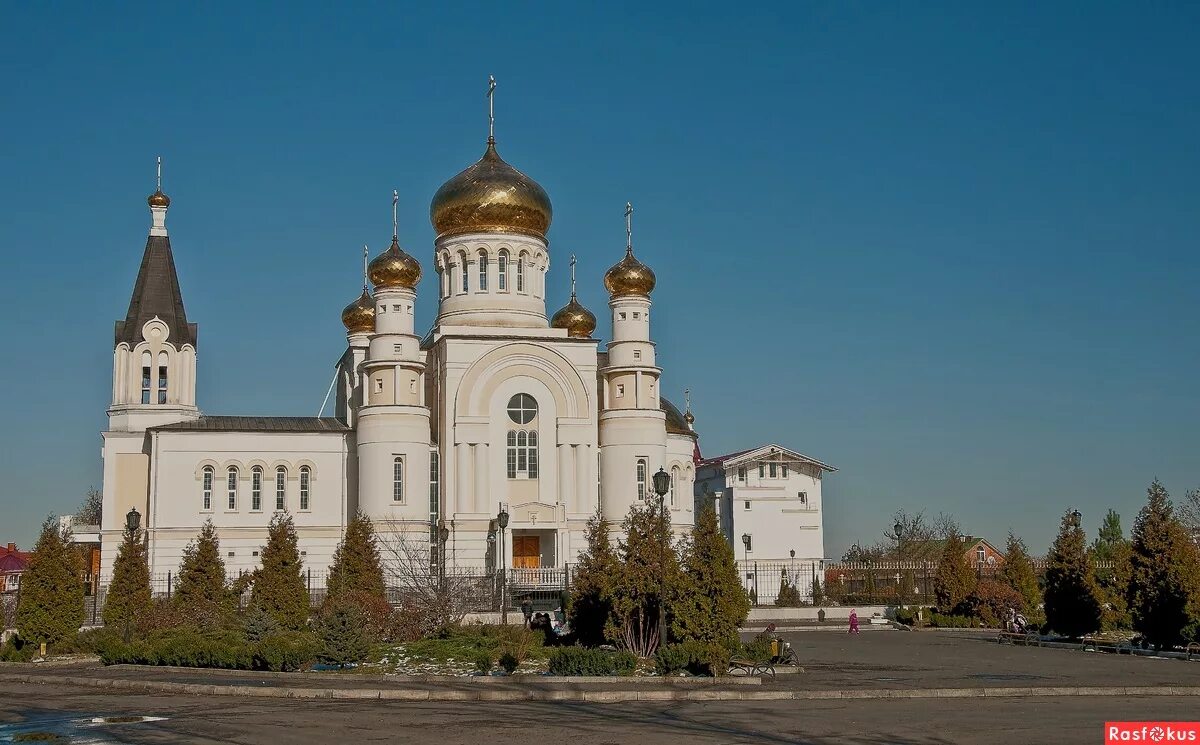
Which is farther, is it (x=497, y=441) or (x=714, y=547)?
(x=497, y=441)

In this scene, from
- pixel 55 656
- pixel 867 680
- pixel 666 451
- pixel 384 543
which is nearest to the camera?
pixel 867 680

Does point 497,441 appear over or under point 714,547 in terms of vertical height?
over

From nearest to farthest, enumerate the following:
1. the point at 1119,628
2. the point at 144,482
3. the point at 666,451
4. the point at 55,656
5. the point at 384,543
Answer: the point at 55,656 < the point at 1119,628 < the point at 384,543 < the point at 144,482 < the point at 666,451

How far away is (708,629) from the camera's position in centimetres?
2216

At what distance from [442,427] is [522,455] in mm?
2761

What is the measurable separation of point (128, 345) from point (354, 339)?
8274 mm

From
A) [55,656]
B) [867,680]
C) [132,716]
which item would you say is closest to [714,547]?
[867,680]

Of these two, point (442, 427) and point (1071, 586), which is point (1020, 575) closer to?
point (1071, 586)

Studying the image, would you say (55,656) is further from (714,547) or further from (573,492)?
(573,492)

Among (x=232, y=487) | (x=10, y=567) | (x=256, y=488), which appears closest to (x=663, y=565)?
(x=256, y=488)

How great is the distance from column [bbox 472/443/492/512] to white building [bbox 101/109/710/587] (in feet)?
0.17

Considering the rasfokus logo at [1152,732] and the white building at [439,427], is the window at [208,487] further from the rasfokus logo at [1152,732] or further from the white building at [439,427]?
the rasfokus logo at [1152,732]

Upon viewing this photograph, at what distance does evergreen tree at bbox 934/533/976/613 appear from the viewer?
3800 cm

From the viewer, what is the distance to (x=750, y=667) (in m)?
20.7
